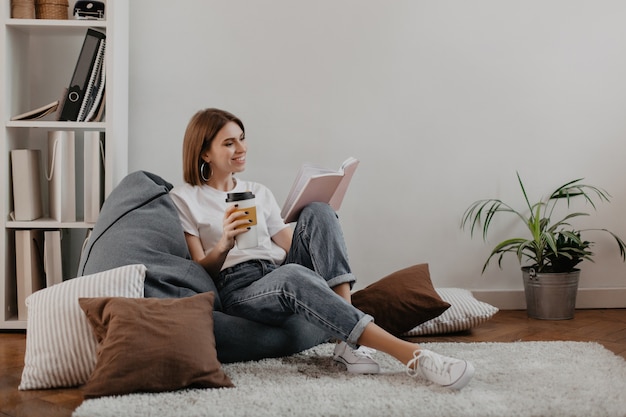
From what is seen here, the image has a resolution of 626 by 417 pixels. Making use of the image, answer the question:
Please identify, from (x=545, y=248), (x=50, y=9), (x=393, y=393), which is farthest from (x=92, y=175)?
(x=545, y=248)

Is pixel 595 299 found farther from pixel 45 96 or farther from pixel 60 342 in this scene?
pixel 45 96

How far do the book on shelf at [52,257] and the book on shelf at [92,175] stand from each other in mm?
152

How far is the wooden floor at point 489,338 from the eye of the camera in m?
2.12

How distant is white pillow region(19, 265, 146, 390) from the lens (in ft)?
7.43

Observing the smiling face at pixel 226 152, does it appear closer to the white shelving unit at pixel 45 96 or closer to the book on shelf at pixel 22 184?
the white shelving unit at pixel 45 96

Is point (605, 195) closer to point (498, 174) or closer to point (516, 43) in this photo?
point (498, 174)

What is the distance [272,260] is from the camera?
106 inches

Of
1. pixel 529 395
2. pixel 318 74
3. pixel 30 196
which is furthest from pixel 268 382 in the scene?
pixel 318 74

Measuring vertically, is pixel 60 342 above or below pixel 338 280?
below

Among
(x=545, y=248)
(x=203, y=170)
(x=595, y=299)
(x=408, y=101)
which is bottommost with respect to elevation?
(x=595, y=299)

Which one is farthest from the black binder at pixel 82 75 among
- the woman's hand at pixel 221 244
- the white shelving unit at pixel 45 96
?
the woman's hand at pixel 221 244

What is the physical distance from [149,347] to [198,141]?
2.92 feet

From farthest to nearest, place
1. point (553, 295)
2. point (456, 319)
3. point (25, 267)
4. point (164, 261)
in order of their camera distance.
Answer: point (553, 295)
point (25, 267)
point (456, 319)
point (164, 261)

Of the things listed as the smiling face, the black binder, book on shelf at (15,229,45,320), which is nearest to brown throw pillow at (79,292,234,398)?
the smiling face
